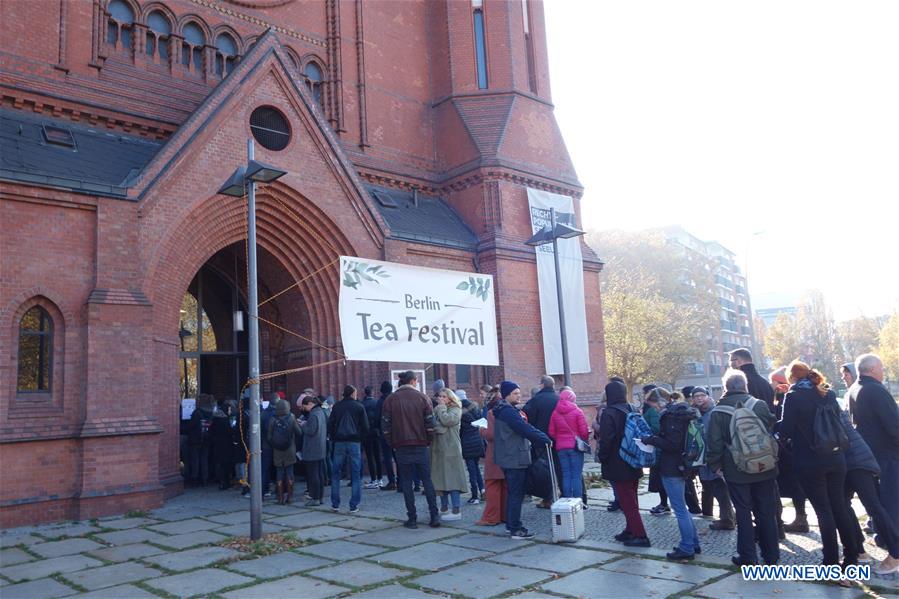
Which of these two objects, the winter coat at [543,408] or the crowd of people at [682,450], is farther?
the winter coat at [543,408]

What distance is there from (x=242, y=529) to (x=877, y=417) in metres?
7.80

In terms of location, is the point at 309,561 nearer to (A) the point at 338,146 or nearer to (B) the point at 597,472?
(B) the point at 597,472

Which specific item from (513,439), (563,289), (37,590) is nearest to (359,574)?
(513,439)

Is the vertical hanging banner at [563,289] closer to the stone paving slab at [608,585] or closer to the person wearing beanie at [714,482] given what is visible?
the person wearing beanie at [714,482]

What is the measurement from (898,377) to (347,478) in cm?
4790

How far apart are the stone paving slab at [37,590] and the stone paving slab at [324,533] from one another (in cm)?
276

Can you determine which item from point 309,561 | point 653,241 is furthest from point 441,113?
point 653,241

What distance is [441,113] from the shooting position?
70.5ft

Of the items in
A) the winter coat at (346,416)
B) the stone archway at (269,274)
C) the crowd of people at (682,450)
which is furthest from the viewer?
the stone archway at (269,274)

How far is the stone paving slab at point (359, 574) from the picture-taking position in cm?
645

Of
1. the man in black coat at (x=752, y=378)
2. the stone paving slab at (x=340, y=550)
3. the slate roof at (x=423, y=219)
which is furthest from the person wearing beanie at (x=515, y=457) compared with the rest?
the slate roof at (x=423, y=219)

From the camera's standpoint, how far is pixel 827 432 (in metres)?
5.97

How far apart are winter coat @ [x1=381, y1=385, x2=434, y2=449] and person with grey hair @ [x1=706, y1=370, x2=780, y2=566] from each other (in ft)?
12.8

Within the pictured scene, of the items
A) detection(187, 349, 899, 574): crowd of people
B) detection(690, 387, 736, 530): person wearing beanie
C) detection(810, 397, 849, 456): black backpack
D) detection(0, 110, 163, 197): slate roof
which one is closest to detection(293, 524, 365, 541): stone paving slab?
detection(187, 349, 899, 574): crowd of people
